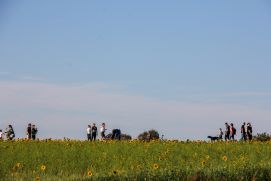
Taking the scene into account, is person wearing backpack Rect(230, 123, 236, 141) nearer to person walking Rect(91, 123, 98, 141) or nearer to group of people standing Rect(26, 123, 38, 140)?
person walking Rect(91, 123, 98, 141)

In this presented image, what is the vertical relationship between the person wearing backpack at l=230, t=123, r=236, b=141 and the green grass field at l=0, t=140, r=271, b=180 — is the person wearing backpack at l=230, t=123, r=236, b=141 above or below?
above

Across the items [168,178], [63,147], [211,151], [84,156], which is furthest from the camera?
[63,147]

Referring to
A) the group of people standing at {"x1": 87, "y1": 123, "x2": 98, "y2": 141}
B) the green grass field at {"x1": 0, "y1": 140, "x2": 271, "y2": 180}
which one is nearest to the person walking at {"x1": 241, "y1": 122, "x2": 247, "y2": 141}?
the group of people standing at {"x1": 87, "y1": 123, "x2": 98, "y2": 141}

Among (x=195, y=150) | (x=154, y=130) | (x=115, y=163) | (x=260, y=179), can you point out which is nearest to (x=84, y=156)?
(x=115, y=163)

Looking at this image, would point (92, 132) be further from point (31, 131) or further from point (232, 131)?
point (232, 131)

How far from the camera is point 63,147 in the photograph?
1030 inches

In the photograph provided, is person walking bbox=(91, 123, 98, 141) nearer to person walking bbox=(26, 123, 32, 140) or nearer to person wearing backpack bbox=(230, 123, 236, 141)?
person walking bbox=(26, 123, 32, 140)

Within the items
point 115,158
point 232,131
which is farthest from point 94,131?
point 115,158

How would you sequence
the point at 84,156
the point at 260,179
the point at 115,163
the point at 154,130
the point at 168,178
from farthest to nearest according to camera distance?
the point at 154,130 < the point at 84,156 < the point at 115,163 < the point at 260,179 < the point at 168,178

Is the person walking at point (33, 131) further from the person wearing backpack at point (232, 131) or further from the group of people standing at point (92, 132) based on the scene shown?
the person wearing backpack at point (232, 131)

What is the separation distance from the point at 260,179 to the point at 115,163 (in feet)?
22.0

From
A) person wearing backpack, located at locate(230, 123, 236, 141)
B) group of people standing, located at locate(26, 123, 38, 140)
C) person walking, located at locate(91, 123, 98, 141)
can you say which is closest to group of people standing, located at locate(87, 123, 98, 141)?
person walking, located at locate(91, 123, 98, 141)

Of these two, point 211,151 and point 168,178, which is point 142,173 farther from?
point 211,151

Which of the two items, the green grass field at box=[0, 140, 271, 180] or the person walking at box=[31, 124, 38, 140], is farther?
the person walking at box=[31, 124, 38, 140]
